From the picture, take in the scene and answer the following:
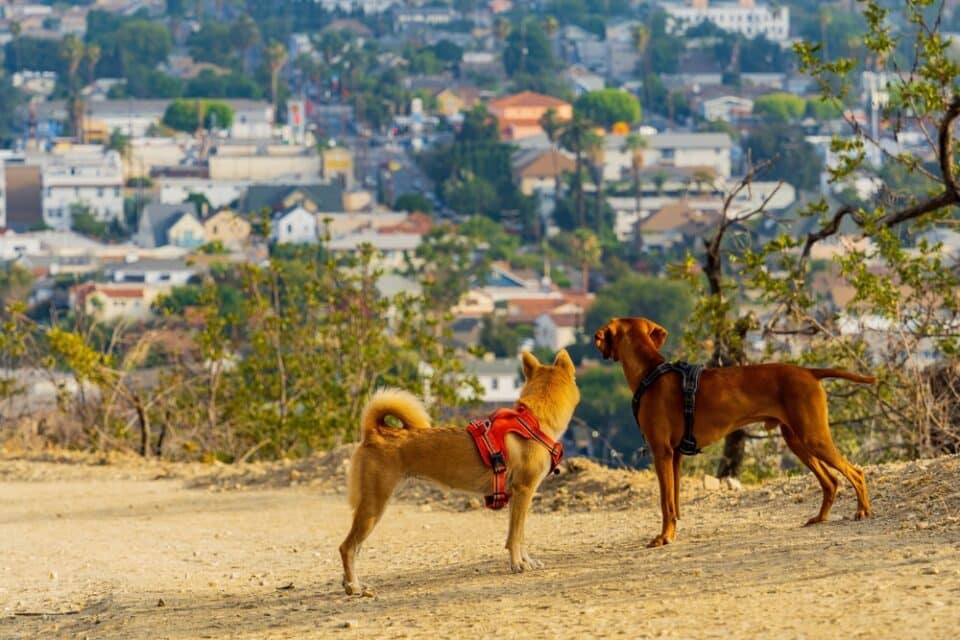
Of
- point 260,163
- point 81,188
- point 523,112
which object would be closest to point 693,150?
point 523,112

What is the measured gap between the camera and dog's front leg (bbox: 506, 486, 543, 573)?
9711 mm

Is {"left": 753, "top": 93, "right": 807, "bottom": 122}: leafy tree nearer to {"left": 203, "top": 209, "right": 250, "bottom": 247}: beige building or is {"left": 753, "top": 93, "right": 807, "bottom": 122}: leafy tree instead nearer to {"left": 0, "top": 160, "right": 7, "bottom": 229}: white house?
{"left": 203, "top": 209, "right": 250, "bottom": 247}: beige building

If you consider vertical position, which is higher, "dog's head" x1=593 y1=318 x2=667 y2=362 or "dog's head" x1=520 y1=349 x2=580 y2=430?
"dog's head" x1=593 y1=318 x2=667 y2=362

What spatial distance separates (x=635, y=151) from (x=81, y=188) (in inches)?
1153

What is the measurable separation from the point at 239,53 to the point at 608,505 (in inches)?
7242

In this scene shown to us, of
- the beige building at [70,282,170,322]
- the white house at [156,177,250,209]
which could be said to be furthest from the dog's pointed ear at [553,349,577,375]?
the white house at [156,177,250,209]

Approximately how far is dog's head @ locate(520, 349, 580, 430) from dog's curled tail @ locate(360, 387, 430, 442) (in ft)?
1.32

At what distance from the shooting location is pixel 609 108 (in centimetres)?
16525

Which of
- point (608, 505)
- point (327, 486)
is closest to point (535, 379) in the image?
point (608, 505)

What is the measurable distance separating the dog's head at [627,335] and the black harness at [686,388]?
4.9 inches

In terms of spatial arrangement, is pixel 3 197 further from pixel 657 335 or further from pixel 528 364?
pixel 528 364

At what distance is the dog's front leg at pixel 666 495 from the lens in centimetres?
1017

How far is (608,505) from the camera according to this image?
12656 millimetres

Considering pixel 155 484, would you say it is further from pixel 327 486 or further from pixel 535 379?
pixel 535 379
